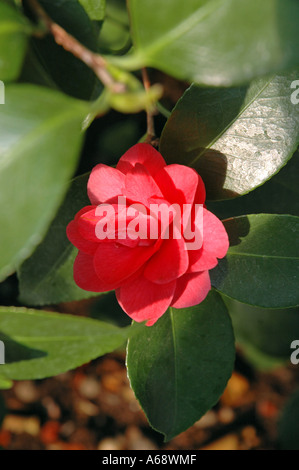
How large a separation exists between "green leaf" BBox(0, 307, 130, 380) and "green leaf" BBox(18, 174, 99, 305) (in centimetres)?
15

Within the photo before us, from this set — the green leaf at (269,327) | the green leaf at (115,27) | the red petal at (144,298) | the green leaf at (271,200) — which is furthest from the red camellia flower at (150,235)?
the green leaf at (269,327)

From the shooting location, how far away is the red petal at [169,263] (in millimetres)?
578

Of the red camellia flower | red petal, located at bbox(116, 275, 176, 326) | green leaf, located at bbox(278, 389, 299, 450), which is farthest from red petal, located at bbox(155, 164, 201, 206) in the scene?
green leaf, located at bbox(278, 389, 299, 450)

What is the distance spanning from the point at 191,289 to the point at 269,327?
73 cm

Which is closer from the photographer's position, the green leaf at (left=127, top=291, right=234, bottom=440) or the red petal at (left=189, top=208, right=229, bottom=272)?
the red petal at (left=189, top=208, right=229, bottom=272)

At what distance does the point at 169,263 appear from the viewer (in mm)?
585

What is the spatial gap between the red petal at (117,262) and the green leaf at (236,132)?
0.15 meters

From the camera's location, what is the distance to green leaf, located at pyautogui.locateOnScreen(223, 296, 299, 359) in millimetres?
1269

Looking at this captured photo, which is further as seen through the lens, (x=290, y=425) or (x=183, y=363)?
(x=290, y=425)

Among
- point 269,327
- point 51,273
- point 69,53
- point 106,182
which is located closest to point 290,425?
point 269,327

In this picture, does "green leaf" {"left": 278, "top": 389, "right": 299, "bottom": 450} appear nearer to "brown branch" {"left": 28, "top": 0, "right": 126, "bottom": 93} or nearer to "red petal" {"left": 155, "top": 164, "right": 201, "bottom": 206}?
"red petal" {"left": 155, "top": 164, "right": 201, "bottom": 206}

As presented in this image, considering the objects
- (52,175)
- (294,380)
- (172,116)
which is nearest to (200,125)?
(172,116)

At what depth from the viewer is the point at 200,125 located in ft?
2.18

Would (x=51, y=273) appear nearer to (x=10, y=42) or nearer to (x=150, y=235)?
(x=150, y=235)
